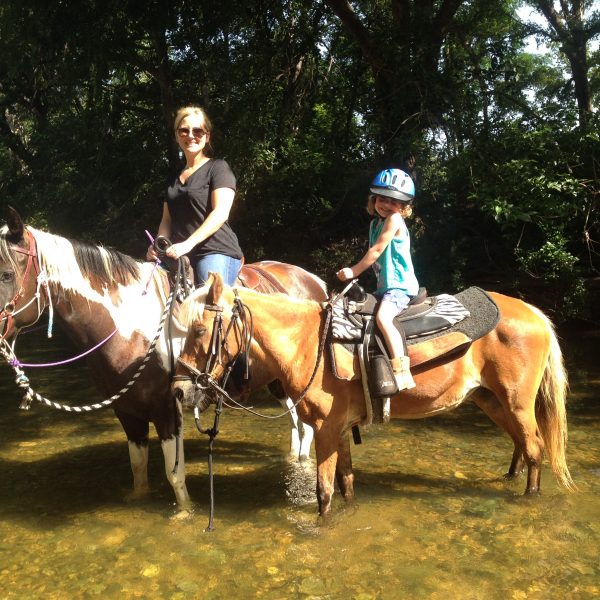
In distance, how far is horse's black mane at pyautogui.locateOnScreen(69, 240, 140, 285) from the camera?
3.76 meters

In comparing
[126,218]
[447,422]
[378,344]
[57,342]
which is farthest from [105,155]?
[378,344]

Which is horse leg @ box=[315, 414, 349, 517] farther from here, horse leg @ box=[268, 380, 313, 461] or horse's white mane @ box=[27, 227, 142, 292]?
horse's white mane @ box=[27, 227, 142, 292]

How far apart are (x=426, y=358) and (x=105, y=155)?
35.5 feet

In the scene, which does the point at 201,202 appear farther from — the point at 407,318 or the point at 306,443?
the point at 306,443

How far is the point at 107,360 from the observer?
377 centimetres

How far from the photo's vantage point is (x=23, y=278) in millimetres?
3422

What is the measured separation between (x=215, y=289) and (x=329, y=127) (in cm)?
956

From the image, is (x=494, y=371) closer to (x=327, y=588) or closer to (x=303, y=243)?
(x=327, y=588)

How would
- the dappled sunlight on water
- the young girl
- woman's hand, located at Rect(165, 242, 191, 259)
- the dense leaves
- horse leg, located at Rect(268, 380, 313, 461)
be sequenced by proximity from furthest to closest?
the dense leaves → horse leg, located at Rect(268, 380, 313, 461) → woman's hand, located at Rect(165, 242, 191, 259) → the young girl → the dappled sunlight on water

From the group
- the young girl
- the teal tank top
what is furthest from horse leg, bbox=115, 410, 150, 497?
the teal tank top

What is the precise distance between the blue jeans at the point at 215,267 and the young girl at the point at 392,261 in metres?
1.00

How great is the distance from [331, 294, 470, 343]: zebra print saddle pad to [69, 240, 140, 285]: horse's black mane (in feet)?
4.88

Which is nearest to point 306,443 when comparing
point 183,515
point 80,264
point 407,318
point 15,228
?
point 183,515

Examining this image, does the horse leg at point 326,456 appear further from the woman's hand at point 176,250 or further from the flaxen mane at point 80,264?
the flaxen mane at point 80,264
